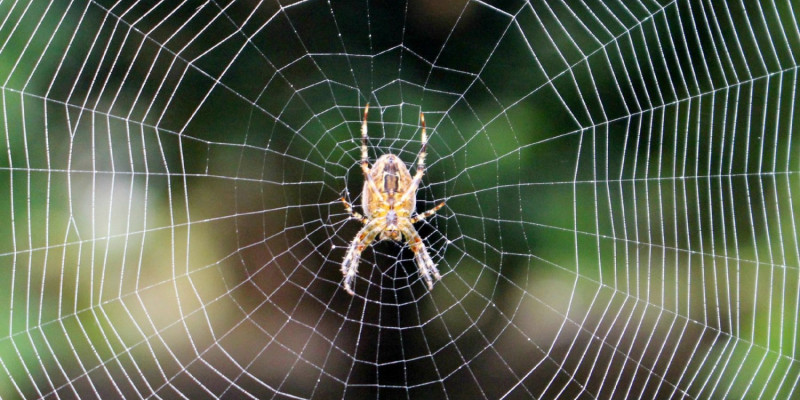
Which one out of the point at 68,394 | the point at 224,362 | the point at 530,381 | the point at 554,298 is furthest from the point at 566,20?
the point at 68,394

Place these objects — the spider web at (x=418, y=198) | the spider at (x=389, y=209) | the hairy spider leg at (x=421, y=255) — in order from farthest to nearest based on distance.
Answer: the hairy spider leg at (x=421, y=255)
the spider at (x=389, y=209)
the spider web at (x=418, y=198)

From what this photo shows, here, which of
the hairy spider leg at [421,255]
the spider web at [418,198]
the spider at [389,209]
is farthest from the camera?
the hairy spider leg at [421,255]

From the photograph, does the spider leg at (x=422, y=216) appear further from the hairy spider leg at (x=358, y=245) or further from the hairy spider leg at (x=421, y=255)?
the hairy spider leg at (x=358, y=245)

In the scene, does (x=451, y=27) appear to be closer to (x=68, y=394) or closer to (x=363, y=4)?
(x=363, y=4)

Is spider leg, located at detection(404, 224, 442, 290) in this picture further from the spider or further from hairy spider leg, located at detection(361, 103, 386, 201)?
hairy spider leg, located at detection(361, 103, 386, 201)

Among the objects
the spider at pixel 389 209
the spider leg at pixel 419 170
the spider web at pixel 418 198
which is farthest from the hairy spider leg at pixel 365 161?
the spider web at pixel 418 198

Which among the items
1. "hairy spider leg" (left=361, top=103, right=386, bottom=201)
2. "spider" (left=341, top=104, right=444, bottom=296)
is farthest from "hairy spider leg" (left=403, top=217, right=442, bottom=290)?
"hairy spider leg" (left=361, top=103, right=386, bottom=201)
